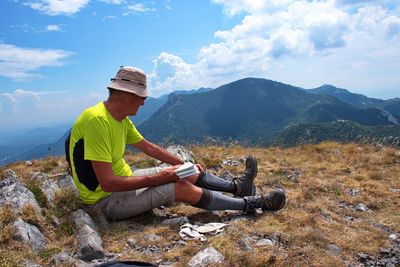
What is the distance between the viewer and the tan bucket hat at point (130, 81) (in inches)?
254

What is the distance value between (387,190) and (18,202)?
378 inches

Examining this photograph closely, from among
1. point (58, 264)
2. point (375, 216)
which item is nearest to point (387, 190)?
point (375, 216)

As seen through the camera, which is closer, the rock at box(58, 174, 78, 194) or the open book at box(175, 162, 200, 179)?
the open book at box(175, 162, 200, 179)

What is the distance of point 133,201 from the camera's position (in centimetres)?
720

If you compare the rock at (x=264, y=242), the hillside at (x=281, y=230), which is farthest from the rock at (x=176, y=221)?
the rock at (x=264, y=242)

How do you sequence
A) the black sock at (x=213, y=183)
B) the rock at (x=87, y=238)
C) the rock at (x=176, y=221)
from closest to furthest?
1. the rock at (x=87, y=238)
2. the rock at (x=176, y=221)
3. the black sock at (x=213, y=183)

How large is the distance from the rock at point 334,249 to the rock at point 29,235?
15.7 feet

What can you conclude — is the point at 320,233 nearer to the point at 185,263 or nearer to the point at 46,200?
the point at 185,263

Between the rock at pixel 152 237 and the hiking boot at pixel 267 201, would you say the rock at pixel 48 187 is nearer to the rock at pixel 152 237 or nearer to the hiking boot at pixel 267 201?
the rock at pixel 152 237

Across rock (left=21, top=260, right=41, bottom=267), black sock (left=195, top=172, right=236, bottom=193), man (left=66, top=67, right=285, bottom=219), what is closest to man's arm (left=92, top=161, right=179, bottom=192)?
man (left=66, top=67, right=285, bottom=219)

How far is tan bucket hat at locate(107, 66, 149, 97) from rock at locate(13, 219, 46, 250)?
111 inches

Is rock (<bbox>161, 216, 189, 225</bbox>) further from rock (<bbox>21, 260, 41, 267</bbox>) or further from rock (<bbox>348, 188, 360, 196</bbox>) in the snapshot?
rock (<bbox>348, 188, 360, 196</bbox>)

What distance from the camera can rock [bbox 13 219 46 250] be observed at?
6105mm

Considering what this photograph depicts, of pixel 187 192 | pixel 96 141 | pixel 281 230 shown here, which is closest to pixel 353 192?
pixel 281 230
